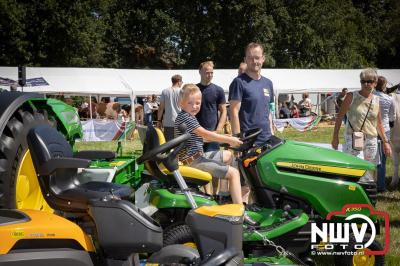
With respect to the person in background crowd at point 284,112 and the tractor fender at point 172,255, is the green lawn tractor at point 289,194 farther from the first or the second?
the person in background crowd at point 284,112

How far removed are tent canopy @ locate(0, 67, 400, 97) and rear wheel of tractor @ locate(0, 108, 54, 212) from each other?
15.3 meters

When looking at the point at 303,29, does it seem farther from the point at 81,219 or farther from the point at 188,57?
the point at 81,219

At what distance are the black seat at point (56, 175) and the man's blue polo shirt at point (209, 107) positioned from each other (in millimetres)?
3285

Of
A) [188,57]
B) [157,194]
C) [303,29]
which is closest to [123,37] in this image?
[188,57]

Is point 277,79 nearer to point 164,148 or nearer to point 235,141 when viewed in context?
point 235,141

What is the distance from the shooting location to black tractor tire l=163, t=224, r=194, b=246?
11.6 ft

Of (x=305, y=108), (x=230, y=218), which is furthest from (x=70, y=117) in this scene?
(x=305, y=108)

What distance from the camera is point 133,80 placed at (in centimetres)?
2127

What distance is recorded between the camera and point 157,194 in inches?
148

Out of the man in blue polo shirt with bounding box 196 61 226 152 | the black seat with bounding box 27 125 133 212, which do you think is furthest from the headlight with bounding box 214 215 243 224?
the man in blue polo shirt with bounding box 196 61 226 152

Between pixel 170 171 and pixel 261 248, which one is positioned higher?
pixel 170 171

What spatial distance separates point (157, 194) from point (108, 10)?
38602 mm

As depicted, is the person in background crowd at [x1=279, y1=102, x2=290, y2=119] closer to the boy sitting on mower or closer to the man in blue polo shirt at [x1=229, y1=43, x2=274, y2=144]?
the man in blue polo shirt at [x1=229, y1=43, x2=274, y2=144]

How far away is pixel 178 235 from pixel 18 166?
1287 mm
